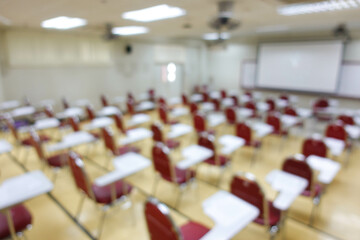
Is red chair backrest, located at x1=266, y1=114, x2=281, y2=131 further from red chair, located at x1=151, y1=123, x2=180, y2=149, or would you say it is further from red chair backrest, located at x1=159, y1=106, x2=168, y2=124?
red chair backrest, located at x1=159, y1=106, x2=168, y2=124

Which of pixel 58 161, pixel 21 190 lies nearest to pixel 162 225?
pixel 21 190

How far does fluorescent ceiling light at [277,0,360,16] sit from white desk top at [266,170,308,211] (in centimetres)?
306

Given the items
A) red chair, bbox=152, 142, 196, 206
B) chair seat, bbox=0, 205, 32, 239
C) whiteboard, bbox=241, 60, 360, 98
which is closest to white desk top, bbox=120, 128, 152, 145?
red chair, bbox=152, 142, 196, 206

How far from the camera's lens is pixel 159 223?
186 centimetres

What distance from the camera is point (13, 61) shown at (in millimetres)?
6965

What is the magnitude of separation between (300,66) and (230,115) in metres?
4.96

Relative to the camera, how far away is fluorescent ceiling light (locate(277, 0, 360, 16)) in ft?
12.5

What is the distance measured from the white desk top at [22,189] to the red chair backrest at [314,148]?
4.00 meters

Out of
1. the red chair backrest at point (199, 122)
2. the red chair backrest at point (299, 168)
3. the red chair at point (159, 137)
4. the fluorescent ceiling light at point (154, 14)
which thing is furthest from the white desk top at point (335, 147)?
the fluorescent ceiling light at point (154, 14)

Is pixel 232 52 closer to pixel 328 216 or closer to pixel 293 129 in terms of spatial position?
pixel 293 129

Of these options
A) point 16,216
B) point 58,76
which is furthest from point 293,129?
point 58,76

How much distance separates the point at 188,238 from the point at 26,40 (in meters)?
8.05

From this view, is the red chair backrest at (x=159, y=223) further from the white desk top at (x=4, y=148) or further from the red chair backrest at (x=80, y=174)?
the white desk top at (x=4, y=148)

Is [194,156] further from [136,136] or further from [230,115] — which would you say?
[230,115]
